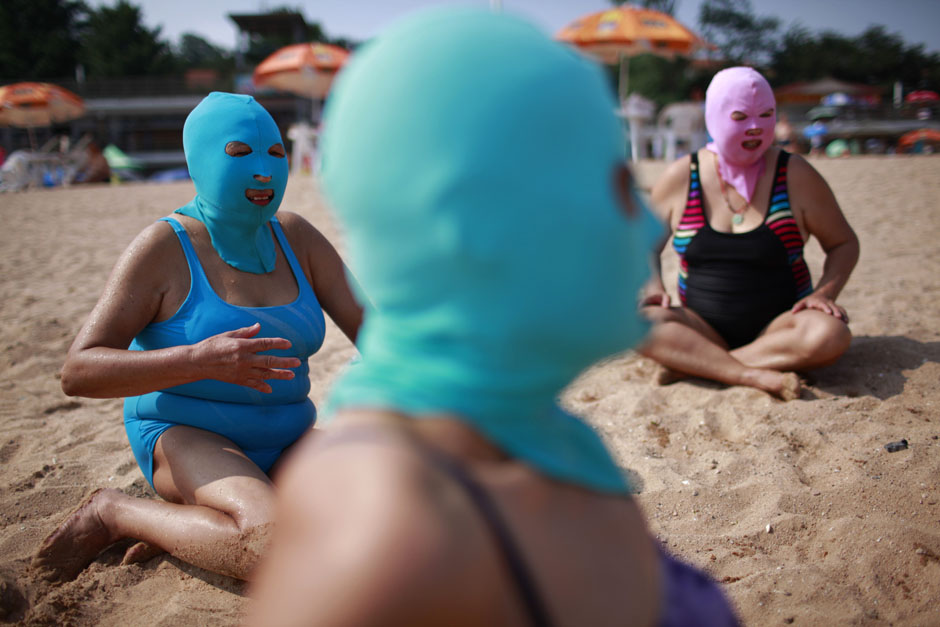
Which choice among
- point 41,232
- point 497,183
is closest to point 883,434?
point 497,183

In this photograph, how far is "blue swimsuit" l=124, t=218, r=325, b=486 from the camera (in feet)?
7.41

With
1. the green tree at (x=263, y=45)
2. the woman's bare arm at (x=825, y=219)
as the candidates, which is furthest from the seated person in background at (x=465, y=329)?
the green tree at (x=263, y=45)

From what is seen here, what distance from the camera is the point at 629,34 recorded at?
12.7m

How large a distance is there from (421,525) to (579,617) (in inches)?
10.2

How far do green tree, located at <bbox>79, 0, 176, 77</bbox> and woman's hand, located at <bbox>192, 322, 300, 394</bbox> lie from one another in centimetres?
4656

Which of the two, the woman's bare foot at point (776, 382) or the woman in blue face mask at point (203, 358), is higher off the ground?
the woman in blue face mask at point (203, 358)

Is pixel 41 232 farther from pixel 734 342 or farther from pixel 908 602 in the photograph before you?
pixel 908 602

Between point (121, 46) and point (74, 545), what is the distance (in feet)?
161

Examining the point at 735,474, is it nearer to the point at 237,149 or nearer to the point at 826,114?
the point at 237,149

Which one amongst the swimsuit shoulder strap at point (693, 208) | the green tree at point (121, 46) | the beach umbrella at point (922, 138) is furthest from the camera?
the green tree at point (121, 46)

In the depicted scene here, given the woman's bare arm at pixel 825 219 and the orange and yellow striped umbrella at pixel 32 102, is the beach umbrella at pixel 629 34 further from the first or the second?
the orange and yellow striped umbrella at pixel 32 102

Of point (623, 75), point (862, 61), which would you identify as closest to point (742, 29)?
point (862, 61)

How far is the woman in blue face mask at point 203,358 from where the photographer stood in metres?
2.06

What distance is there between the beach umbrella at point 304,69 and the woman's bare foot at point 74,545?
574 inches
